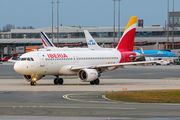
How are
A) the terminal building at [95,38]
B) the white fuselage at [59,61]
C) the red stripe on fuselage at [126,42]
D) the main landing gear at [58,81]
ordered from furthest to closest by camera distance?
the terminal building at [95,38]
the red stripe on fuselage at [126,42]
the main landing gear at [58,81]
the white fuselage at [59,61]

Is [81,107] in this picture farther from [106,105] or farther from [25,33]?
[25,33]

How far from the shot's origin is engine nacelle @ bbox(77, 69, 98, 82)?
3938 centimetres

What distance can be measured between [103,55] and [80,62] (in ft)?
12.3

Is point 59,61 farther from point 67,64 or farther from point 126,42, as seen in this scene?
point 126,42

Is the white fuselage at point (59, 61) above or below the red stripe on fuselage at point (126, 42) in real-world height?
below

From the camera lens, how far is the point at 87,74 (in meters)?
39.3

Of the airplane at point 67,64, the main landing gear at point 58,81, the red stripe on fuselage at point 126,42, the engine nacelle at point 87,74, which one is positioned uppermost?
the red stripe on fuselage at point 126,42

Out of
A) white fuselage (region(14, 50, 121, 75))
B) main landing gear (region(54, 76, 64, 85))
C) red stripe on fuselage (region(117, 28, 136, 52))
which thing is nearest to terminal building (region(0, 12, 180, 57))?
red stripe on fuselage (region(117, 28, 136, 52))

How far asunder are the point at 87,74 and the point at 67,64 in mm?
3546

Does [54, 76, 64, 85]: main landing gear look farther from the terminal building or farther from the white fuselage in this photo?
the terminal building

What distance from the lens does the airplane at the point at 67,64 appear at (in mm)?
39188

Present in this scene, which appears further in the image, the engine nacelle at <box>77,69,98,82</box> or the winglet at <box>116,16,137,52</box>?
the winglet at <box>116,16,137,52</box>

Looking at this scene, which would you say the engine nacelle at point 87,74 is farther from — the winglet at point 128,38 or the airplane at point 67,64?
the winglet at point 128,38

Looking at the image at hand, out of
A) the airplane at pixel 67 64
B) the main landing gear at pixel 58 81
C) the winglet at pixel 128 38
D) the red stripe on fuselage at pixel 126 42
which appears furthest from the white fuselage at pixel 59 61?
the winglet at pixel 128 38
